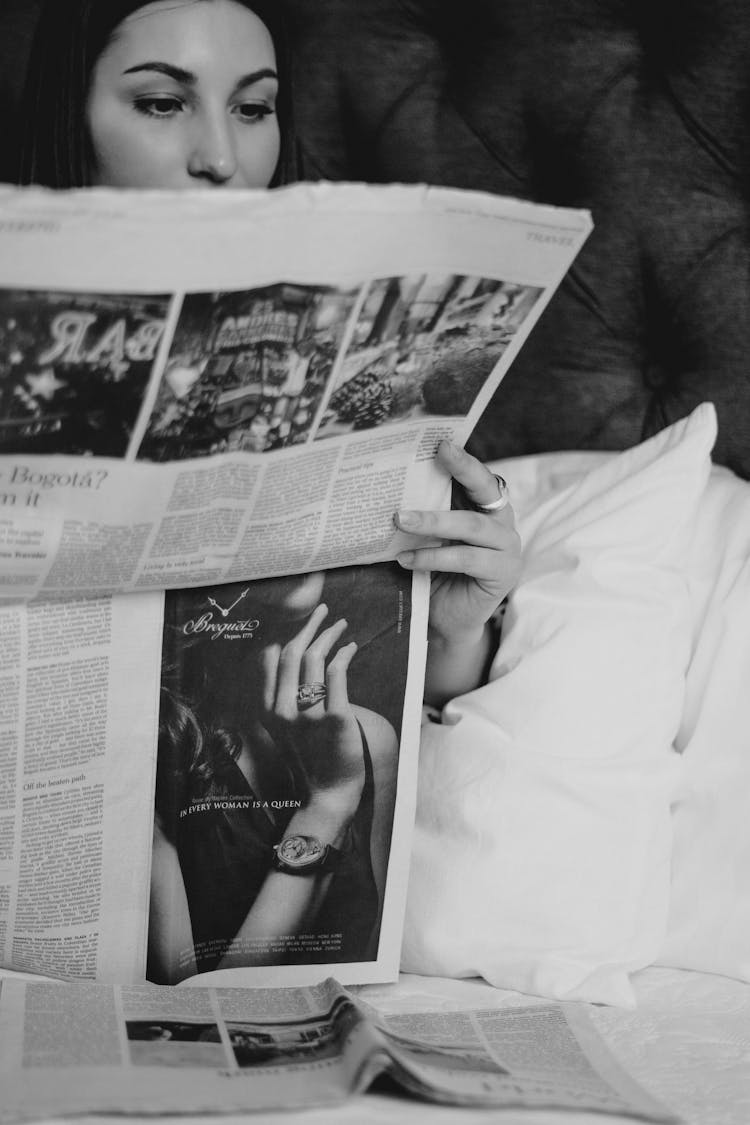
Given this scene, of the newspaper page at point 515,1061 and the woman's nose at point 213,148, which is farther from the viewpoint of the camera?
the woman's nose at point 213,148

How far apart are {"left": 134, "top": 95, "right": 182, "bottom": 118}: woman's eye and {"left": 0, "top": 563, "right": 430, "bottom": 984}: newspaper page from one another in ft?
0.94

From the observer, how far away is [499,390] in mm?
903

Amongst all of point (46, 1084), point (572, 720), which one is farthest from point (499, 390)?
point (46, 1084)

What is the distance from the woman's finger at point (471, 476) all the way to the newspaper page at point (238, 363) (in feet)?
0.03

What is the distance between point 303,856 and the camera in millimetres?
626

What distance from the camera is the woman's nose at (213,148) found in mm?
647

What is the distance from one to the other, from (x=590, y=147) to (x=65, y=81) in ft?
1.31

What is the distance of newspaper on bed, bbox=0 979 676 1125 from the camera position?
0.45 m

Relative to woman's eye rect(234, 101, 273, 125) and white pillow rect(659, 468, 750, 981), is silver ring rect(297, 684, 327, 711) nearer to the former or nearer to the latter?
white pillow rect(659, 468, 750, 981)

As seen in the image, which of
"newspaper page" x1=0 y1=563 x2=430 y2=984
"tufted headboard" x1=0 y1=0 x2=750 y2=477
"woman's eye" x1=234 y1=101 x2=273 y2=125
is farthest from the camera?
"tufted headboard" x1=0 y1=0 x2=750 y2=477

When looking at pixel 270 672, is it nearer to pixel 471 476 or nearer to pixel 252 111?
pixel 471 476

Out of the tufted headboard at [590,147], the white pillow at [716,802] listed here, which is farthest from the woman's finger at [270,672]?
the tufted headboard at [590,147]

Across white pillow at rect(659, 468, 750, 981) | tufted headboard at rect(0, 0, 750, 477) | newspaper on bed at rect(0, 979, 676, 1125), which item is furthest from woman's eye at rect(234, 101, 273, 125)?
newspaper on bed at rect(0, 979, 676, 1125)

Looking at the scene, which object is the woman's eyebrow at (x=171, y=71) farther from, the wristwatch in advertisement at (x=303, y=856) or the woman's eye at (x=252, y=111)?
the wristwatch in advertisement at (x=303, y=856)
